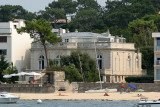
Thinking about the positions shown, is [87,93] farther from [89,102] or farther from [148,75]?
[148,75]

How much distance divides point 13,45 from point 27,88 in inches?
657

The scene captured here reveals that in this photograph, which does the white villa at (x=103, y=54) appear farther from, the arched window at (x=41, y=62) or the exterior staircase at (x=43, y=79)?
the exterior staircase at (x=43, y=79)

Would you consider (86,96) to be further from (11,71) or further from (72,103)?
(11,71)

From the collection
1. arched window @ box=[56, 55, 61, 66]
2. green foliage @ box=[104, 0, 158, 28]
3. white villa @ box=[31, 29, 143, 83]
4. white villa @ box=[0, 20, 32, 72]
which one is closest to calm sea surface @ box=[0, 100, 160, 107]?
arched window @ box=[56, 55, 61, 66]

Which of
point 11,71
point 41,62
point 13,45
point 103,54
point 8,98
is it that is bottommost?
point 8,98

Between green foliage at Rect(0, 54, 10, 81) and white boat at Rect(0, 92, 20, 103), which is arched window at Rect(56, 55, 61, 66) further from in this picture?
white boat at Rect(0, 92, 20, 103)

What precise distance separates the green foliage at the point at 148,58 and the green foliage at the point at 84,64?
12.2 metres

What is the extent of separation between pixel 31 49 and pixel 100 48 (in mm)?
10910

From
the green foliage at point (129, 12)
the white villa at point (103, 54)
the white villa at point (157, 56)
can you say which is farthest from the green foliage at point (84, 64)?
the green foliage at point (129, 12)

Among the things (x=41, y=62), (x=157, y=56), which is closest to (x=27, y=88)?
(x=41, y=62)

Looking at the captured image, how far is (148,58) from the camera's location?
12738cm

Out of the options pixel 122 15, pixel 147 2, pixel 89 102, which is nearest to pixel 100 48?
pixel 89 102

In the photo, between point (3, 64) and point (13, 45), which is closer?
point (3, 64)

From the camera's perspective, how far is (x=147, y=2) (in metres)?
190
